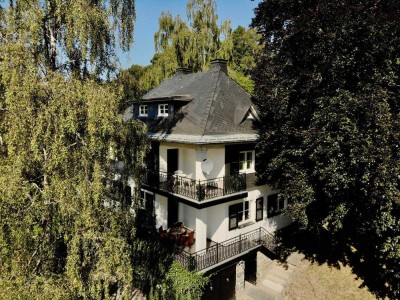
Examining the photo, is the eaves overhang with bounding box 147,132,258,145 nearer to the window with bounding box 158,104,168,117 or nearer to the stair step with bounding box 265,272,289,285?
the window with bounding box 158,104,168,117

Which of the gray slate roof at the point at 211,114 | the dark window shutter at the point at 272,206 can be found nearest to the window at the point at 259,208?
the dark window shutter at the point at 272,206

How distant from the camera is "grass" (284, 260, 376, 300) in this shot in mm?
15672

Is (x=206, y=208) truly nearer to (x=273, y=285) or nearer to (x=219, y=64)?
(x=273, y=285)

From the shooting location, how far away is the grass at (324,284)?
1567 cm

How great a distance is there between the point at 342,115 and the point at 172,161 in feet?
34.7

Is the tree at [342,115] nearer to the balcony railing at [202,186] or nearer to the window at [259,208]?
the balcony railing at [202,186]

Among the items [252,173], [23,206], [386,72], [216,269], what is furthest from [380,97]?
[23,206]

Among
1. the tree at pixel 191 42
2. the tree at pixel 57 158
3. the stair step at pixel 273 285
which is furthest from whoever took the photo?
the tree at pixel 191 42

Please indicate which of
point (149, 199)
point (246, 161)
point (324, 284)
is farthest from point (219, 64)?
point (324, 284)

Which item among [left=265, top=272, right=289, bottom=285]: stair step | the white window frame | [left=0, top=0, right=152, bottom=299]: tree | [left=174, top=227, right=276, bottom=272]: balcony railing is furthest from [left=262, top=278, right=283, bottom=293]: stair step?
the white window frame

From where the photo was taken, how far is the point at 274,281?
57.8ft

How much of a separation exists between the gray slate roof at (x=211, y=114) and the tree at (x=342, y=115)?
200 cm

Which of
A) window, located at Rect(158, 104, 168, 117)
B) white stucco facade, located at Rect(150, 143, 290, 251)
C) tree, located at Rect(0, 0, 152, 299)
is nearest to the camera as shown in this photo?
tree, located at Rect(0, 0, 152, 299)

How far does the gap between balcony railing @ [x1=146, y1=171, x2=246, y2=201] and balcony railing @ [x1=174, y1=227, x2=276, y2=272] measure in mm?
2839
